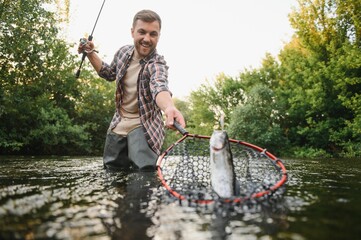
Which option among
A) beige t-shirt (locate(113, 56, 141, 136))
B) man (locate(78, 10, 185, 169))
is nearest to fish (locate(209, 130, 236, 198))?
man (locate(78, 10, 185, 169))

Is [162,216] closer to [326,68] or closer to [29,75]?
[29,75]

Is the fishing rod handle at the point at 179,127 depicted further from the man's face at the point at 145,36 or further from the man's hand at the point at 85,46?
the man's hand at the point at 85,46

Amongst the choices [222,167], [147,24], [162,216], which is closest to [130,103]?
[147,24]

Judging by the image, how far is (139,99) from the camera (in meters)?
3.81

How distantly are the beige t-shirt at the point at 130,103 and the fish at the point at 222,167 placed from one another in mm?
2013

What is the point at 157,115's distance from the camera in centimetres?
397

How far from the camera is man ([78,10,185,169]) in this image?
370 centimetres

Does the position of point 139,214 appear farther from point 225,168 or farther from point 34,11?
point 34,11

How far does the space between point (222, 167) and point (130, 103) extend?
2280mm

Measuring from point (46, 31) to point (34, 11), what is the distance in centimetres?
84

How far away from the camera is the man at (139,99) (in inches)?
146

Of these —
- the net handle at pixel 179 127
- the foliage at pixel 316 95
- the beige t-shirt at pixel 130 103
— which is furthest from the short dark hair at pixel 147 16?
the foliage at pixel 316 95

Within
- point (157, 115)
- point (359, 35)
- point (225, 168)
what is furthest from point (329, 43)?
point (225, 168)

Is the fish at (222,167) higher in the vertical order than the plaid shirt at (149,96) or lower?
lower
